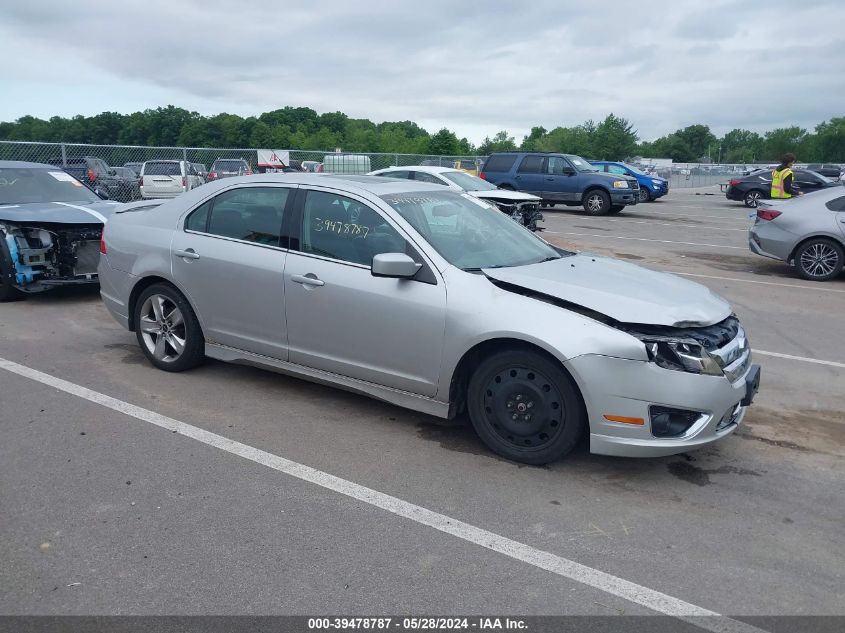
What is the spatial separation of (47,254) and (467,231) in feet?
19.2

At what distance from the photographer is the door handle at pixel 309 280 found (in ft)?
16.1

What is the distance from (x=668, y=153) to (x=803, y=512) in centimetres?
12444

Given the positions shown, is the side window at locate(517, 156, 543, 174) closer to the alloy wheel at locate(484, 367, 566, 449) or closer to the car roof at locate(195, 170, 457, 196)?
the car roof at locate(195, 170, 457, 196)

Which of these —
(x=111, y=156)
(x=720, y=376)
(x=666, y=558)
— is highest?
(x=111, y=156)

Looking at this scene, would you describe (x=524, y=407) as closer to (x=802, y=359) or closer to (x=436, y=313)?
(x=436, y=313)

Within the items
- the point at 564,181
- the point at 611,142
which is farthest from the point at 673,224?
the point at 611,142

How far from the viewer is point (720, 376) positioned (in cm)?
404

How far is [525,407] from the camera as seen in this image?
425 cm

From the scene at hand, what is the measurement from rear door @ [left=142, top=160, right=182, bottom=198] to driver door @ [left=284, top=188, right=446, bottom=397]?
15.5 m

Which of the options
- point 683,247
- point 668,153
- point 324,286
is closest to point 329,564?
point 324,286

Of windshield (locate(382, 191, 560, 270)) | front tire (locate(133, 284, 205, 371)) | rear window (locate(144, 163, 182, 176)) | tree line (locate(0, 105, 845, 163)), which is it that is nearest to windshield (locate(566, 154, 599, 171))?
rear window (locate(144, 163, 182, 176))

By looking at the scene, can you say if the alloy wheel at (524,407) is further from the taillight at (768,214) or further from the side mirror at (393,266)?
the taillight at (768,214)

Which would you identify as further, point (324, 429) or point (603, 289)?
point (324, 429)

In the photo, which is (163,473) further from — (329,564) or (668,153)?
(668,153)
